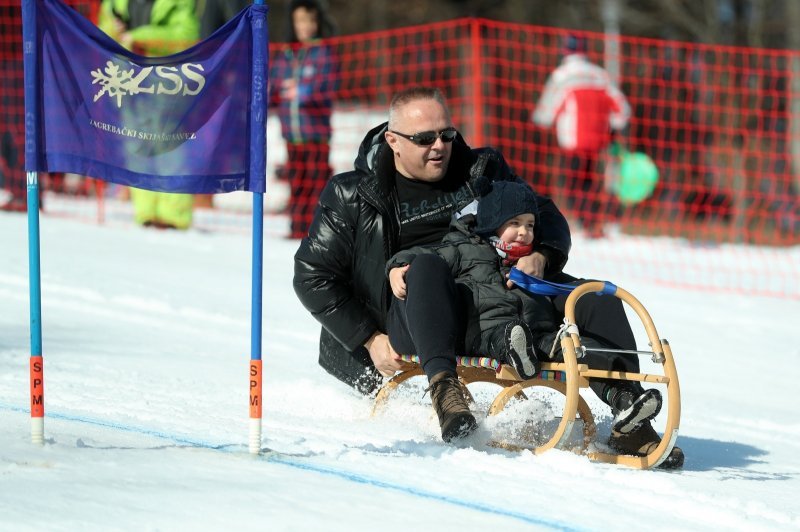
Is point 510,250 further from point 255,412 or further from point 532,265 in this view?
point 255,412

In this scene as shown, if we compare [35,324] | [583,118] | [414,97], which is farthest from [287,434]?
[583,118]

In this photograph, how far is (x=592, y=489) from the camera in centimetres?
402

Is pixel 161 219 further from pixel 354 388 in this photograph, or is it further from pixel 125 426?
pixel 125 426

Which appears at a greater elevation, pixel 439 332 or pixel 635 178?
pixel 439 332

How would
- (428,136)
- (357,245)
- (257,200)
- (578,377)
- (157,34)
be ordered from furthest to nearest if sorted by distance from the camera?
1. (157,34)
2. (357,245)
3. (428,136)
4. (578,377)
5. (257,200)

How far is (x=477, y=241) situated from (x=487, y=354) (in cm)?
43

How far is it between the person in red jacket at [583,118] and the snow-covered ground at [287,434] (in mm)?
3351

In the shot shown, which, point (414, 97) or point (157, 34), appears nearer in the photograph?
point (414, 97)

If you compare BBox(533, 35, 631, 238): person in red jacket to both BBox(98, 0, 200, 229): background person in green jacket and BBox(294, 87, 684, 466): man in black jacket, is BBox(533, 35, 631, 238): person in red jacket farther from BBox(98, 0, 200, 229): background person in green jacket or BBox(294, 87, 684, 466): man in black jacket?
BBox(294, 87, 684, 466): man in black jacket

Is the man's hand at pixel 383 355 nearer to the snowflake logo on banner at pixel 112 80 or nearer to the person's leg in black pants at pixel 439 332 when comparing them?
the person's leg in black pants at pixel 439 332

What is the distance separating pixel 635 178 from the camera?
1333 cm

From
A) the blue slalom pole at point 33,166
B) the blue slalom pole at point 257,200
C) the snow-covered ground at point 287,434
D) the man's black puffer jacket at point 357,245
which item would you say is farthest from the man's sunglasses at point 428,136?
the blue slalom pole at point 33,166

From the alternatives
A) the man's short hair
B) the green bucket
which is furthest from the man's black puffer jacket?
the green bucket

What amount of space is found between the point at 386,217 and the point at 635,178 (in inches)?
345
